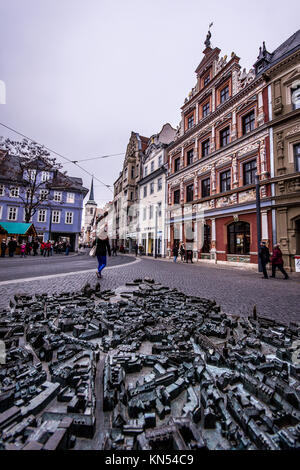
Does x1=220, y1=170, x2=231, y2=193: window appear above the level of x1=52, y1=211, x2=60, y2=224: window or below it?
above

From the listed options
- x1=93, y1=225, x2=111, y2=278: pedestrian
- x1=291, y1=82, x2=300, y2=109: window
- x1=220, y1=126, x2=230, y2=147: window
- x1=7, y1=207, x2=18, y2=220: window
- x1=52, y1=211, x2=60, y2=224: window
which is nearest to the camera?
x1=93, y1=225, x2=111, y2=278: pedestrian

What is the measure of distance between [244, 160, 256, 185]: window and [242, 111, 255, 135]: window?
2642 mm

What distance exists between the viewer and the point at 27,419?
50.8 inches

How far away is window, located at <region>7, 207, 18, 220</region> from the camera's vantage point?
1362 inches

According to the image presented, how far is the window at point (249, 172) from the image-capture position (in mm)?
15602

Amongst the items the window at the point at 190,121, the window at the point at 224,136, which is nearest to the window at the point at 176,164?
the window at the point at 190,121

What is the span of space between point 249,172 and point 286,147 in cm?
290

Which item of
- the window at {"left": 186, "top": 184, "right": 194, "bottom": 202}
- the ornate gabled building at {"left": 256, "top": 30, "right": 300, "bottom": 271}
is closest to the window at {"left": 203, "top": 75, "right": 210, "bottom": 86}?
the ornate gabled building at {"left": 256, "top": 30, "right": 300, "bottom": 271}

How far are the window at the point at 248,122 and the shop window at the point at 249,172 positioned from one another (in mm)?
2650

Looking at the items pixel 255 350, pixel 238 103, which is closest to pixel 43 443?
pixel 255 350

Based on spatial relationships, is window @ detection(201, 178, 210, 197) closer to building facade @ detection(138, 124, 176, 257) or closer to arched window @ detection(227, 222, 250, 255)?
arched window @ detection(227, 222, 250, 255)

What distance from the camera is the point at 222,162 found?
713 inches

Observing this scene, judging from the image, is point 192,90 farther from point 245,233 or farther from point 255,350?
point 255,350

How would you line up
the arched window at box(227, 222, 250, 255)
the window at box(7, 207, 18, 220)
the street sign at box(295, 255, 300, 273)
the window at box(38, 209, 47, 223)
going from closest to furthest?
1. the street sign at box(295, 255, 300, 273)
2. the arched window at box(227, 222, 250, 255)
3. the window at box(7, 207, 18, 220)
4. the window at box(38, 209, 47, 223)
